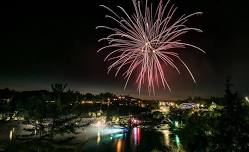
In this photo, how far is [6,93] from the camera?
10788 centimetres

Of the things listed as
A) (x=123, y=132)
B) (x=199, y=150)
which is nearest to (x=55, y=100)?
(x=199, y=150)

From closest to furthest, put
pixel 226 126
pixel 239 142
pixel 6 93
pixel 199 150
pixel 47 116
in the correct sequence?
pixel 239 142 < pixel 226 126 < pixel 199 150 < pixel 47 116 < pixel 6 93

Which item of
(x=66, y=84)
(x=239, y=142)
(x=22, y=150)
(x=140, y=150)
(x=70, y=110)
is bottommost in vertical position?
(x=140, y=150)

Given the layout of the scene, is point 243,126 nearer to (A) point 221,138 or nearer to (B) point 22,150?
(A) point 221,138

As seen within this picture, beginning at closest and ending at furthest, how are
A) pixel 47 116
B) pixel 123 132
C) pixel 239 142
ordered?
pixel 239 142 < pixel 47 116 < pixel 123 132

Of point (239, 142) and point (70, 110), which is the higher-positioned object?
point (70, 110)

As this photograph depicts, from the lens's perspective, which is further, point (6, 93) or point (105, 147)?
point (6, 93)

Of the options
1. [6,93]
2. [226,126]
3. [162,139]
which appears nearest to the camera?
[226,126]

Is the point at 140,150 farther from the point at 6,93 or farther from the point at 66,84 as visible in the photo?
the point at 6,93

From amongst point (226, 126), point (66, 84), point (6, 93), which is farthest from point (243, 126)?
point (6, 93)

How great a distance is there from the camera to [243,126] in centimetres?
1573

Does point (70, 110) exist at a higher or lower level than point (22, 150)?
higher

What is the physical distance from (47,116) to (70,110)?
2009 millimetres

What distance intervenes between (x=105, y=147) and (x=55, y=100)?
94.9 feet
